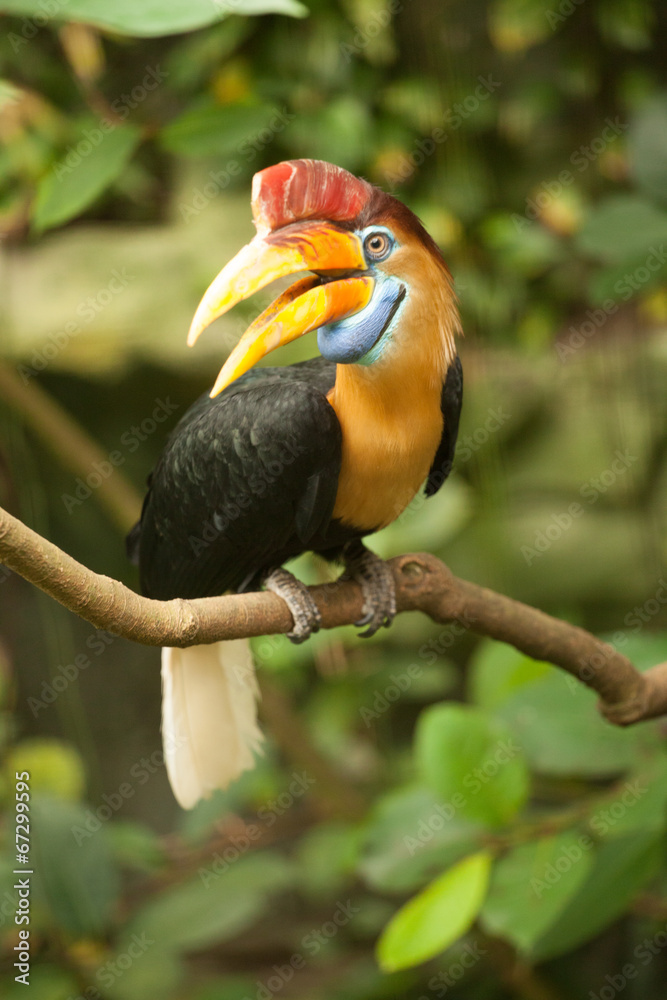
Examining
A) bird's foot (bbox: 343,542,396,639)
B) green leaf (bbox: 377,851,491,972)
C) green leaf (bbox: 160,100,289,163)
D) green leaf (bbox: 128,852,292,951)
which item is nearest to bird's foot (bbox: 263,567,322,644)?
bird's foot (bbox: 343,542,396,639)

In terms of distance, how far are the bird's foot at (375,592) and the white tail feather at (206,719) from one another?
0.73 ft

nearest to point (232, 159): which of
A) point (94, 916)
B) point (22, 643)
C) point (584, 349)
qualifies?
point (584, 349)

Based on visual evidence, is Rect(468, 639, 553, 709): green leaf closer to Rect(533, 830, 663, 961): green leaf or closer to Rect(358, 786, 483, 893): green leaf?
Rect(358, 786, 483, 893): green leaf

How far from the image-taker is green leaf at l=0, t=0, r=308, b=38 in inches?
41.3

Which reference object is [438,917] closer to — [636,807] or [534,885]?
[534,885]

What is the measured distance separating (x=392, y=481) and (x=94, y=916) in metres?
1.09

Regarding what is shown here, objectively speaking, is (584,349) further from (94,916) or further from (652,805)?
(94,916)

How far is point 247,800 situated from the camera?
254 centimetres

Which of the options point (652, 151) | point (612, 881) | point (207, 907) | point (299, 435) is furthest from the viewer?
point (207, 907)

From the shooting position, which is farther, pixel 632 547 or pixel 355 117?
pixel 632 547

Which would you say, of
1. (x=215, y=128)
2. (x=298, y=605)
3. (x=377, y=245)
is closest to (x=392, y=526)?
(x=298, y=605)

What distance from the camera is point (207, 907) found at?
1909 millimetres

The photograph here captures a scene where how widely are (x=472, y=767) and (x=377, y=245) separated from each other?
96 centimetres

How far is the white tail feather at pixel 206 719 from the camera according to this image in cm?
151
